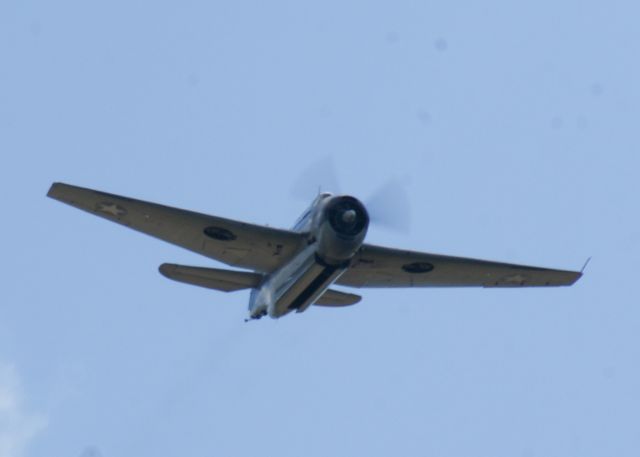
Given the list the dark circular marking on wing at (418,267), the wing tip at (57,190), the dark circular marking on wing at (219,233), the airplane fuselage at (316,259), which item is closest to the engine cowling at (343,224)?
the airplane fuselage at (316,259)

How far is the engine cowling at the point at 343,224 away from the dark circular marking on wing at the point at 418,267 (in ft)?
11.5

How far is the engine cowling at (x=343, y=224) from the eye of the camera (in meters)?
33.0

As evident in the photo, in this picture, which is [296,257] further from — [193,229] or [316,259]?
[193,229]

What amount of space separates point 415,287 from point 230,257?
4542 millimetres

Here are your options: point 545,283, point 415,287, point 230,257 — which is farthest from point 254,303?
point 545,283

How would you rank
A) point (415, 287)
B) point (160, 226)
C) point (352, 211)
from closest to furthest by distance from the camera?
point (352, 211)
point (160, 226)
point (415, 287)

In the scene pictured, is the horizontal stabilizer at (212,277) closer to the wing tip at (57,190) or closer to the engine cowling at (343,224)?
the wing tip at (57,190)

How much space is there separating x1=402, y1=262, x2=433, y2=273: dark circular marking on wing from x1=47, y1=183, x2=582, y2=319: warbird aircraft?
22 millimetres

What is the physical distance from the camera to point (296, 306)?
116 feet

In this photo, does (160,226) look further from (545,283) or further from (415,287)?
(545,283)

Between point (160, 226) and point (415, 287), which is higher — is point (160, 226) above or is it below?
above

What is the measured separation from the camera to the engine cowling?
108 ft

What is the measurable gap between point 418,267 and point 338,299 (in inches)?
75.6

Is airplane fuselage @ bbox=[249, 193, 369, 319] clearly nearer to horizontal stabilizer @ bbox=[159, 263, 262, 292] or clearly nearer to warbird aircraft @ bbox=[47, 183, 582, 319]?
warbird aircraft @ bbox=[47, 183, 582, 319]
